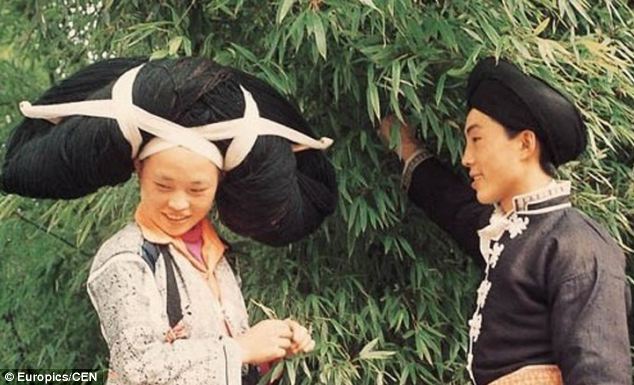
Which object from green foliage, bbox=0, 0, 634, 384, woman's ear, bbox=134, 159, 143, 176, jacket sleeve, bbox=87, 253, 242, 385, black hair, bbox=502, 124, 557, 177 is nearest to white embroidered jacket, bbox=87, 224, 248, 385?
jacket sleeve, bbox=87, 253, 242, 385

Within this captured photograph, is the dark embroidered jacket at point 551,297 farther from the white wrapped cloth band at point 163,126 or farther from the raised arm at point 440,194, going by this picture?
the white wrapped cloth band at point 163,126

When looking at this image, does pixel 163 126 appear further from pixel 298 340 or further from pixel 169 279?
pixel 298 340

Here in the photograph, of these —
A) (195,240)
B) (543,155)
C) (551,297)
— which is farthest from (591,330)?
(195,240)

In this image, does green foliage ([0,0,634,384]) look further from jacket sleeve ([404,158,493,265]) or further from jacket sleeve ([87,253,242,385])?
jacket sleeve ([87,253,242,385])

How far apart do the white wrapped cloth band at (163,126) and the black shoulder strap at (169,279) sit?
0.17m

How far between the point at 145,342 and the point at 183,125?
0.40 meters

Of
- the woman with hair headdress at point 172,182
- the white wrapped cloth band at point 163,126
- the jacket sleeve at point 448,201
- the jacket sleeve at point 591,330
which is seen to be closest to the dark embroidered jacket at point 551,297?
the jacket sleeve at point 591,330

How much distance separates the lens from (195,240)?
1979 mm

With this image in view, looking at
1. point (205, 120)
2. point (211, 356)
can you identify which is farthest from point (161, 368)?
point (205, 120)

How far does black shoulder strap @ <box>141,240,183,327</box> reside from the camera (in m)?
1.85

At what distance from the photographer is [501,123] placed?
6.46ft

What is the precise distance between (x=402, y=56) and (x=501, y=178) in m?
0.33

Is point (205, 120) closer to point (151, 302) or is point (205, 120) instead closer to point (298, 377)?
point (151, 302)

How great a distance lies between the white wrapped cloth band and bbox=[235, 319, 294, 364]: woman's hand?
1.03 ft
